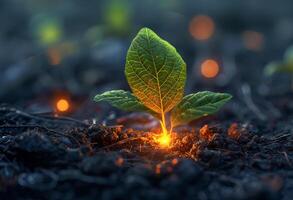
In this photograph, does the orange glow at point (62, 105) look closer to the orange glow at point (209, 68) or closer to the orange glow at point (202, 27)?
the orange glow at point (209, 68)

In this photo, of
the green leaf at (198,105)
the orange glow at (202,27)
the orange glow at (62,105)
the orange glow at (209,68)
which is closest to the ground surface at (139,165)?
the green leaf at (198,105)

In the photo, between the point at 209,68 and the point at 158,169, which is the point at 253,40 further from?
the point at 158,169

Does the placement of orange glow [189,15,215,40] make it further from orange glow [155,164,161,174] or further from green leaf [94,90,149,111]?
orange glow [155,164,161,174]

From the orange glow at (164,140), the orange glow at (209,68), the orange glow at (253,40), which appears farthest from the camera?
the orange glow at (253,40)

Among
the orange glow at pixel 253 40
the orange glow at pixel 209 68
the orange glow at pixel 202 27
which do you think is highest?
the orange glow at pixel 202 27

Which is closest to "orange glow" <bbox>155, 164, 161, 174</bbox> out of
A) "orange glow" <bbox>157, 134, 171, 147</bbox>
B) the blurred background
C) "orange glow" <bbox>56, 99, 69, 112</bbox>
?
"orange glow" <bbox>157, 134, 171, 147</bbox>

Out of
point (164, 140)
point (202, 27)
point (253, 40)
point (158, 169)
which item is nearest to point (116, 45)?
point (202, 27)

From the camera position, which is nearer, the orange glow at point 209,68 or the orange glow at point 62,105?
the orange glow at point 62,105
